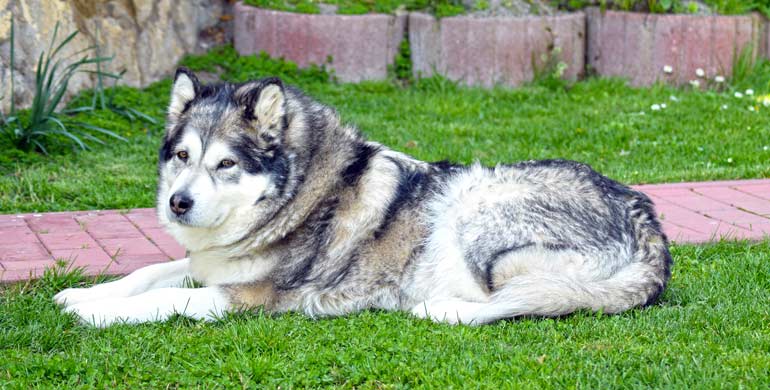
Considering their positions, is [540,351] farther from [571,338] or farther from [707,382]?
[707,382]

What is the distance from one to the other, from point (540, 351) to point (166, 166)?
1800 mm

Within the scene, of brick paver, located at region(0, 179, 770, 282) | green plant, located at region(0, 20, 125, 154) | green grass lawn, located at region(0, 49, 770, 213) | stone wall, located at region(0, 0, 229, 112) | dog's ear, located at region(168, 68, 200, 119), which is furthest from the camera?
stone wall, located at region(0, 0, 229, 112)

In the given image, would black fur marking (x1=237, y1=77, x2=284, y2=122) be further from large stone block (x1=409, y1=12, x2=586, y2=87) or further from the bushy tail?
large stone block (x1=409, y1=12, x2=586, y2=87)

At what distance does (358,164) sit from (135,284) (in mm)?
1173

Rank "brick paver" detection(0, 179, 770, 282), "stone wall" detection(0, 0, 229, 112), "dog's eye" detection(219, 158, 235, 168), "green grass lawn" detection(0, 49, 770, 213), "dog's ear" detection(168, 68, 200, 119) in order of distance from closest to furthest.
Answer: "dog's eye" detection(219, 158, 235, 168) < "dog's ear" detection(168, 68, 200, 119) < "brick paver" detection(0, 179, 770, 282) < "green grass lawn" detection(0, 49, 770, 213) < "stone wall" detection(0, 0, 229, 112)

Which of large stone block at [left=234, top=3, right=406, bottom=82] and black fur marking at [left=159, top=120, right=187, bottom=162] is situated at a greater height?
black fur marking at [left=159, top=120, right=187, bottom=162]

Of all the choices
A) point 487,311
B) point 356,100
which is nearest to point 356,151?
point 487,311

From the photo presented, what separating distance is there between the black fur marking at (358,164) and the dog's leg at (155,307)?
30.5 inches

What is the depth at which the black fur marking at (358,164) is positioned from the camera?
14.9 feet

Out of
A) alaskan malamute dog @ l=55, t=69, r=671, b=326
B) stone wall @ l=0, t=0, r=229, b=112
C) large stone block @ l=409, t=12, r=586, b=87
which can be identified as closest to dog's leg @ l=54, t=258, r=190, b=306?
alaskan malamute dog @ l=55, t=69, r=671, b=326

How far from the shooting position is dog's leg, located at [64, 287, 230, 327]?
13.7 ft

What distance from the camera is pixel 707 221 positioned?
581cm

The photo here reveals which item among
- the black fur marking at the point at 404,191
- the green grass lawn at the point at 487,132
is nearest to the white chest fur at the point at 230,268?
the black fur marking at the point at 404,191

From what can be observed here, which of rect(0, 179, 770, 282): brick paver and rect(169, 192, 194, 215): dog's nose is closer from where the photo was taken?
rect(169, 192, 194, 215): dog's nose
